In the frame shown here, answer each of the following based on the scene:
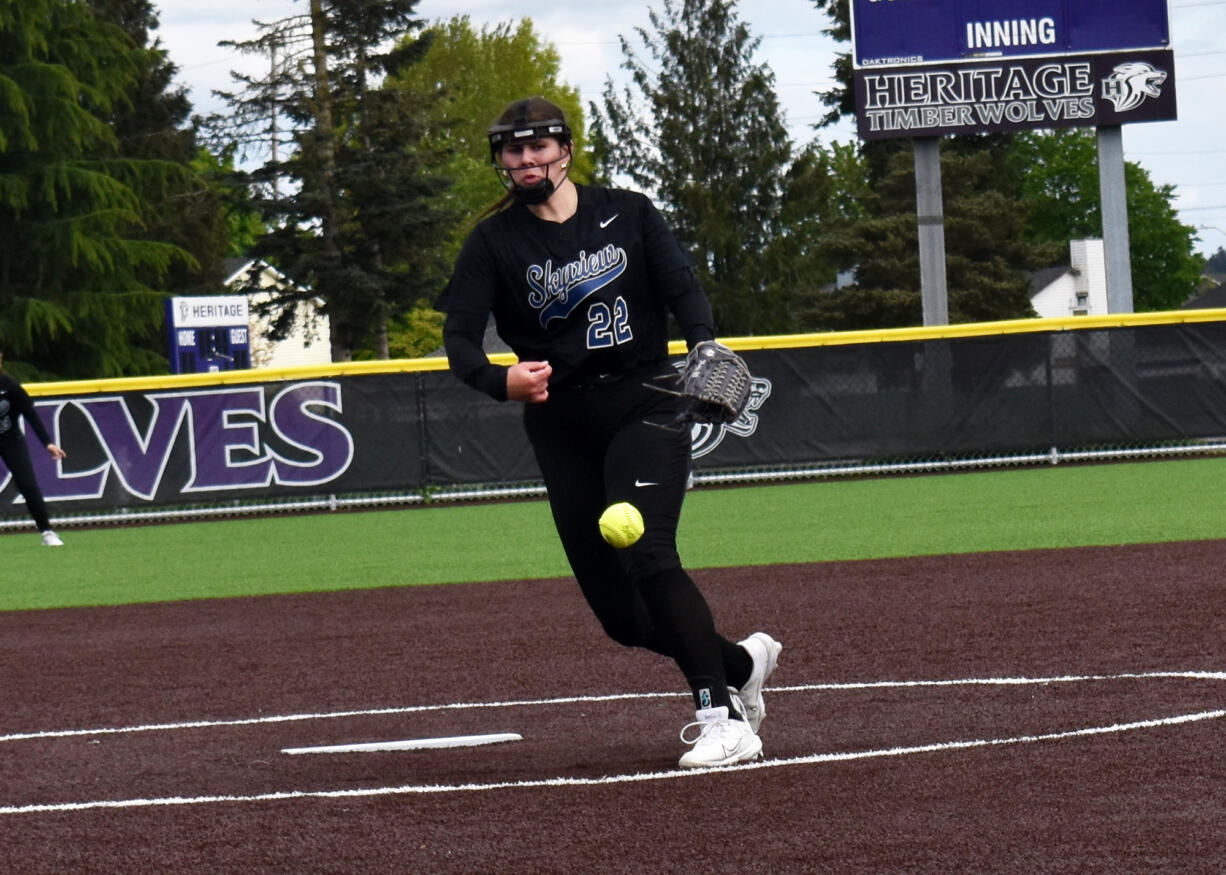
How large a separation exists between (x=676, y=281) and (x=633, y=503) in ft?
2.33

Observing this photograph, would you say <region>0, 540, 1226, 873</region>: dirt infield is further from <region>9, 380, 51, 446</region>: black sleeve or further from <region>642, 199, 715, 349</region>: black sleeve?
<region>9, 380, 51, 446</region>: black sleeve

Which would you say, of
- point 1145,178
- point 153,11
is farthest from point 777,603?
point 1145,178

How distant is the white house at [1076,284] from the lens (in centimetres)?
9162

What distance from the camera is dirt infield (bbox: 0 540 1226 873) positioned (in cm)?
441

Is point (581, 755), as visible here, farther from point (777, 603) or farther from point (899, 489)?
point (899, 489)

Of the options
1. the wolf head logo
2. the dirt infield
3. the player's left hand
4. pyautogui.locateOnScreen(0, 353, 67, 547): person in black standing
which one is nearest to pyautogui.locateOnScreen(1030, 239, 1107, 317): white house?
the wolf head logo

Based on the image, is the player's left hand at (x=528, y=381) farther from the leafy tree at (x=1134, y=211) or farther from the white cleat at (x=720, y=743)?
the leafy tree at (x=1134, y=211)

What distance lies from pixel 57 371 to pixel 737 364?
34666mm

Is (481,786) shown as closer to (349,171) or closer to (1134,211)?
(349,171)

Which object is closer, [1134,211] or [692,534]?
[692,534]

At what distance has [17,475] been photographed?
17.1 metres

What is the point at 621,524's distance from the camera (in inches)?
211

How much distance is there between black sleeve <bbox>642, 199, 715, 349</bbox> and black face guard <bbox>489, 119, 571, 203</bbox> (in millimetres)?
320

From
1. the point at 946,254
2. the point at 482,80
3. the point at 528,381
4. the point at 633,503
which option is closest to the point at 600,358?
the point at 528,381
